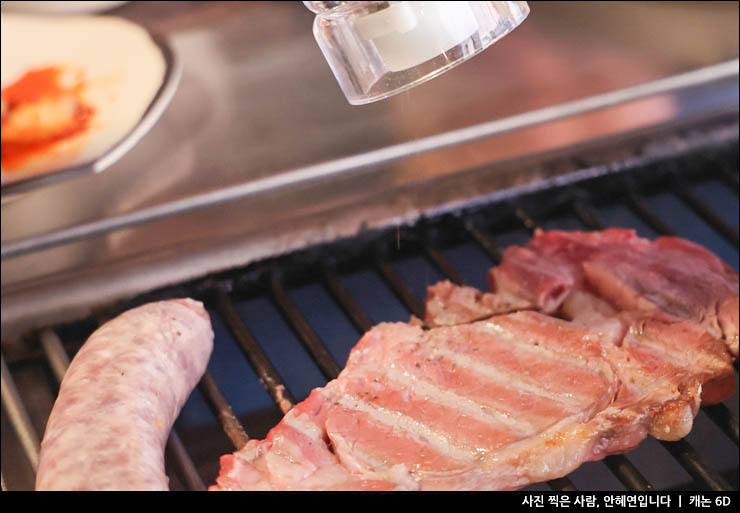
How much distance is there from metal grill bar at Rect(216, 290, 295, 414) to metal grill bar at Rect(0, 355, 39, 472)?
0.49m

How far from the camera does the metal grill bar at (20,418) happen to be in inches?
80.0

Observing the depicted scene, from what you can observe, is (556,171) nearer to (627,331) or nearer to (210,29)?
(627,331)

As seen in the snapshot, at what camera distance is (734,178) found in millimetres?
2689

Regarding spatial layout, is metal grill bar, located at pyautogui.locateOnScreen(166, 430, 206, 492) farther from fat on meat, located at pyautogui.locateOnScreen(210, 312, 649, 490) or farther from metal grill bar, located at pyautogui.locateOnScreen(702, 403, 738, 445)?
metal grill bar, located at pyautogui.locateOnScreen(702, 403, 738, 445)

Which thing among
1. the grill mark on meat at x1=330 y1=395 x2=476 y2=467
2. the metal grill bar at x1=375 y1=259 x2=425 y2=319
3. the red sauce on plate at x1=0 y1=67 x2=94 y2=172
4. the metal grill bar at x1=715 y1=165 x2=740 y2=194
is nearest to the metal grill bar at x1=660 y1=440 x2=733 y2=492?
the grill mark on meat at x1=330 y1=395 x2=476 y2=467

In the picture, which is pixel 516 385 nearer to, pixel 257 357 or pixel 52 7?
pixel 257 357

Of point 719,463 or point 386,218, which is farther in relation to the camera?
point 386,218

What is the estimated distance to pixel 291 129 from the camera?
2779 mm

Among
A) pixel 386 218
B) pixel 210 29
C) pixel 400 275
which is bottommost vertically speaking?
pixel 400 275

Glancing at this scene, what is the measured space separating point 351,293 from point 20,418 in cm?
94

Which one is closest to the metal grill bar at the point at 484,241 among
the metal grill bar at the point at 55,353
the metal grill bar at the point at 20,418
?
the metal grill bar at the point at 55,353

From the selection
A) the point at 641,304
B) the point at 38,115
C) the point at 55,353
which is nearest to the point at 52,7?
the point at 38,115

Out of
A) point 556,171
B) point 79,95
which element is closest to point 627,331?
point 556,171
